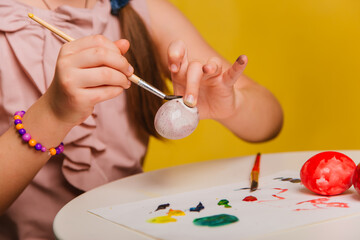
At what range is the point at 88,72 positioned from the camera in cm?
57

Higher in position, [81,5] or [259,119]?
[81,5]

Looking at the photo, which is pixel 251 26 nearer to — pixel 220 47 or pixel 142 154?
pixel 220 47

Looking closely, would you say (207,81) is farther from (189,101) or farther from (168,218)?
(168,218)

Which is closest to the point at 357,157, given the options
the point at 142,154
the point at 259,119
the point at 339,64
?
the point at 259,119

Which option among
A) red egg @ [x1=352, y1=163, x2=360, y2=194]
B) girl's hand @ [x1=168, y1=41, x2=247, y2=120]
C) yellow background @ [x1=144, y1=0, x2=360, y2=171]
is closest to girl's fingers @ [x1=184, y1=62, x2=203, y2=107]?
girl's hand @ [x1=168, y1=41, x2=247, y2=120]

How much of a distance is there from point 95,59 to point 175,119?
12cm

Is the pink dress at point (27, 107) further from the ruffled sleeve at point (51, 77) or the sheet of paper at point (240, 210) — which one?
the sheet of paper at point (240, 210)

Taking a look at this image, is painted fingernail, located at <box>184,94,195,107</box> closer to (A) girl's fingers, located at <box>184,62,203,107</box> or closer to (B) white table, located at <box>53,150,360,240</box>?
(A) girl's fingers, located at <box>184,62,203,107</box>

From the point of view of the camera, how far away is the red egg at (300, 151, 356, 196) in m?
0.55

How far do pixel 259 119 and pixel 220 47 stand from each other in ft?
2.28

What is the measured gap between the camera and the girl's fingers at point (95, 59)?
56 cm

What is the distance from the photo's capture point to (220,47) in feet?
5.29

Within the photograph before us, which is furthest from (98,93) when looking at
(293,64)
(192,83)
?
(293,64)

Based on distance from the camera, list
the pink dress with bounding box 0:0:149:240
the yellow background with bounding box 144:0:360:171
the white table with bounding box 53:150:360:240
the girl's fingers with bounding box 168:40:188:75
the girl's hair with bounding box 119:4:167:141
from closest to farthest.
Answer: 1. the white table with bounding box 53:150:360:240
2. the girl's fingers with bounding box 168:40:188:75
3. the pink dress with bounding box 0:0:149:240
4. the girl's hair with bounding box 119:4:167:141
5. the yellow background with bounding box 144:0:360:171
